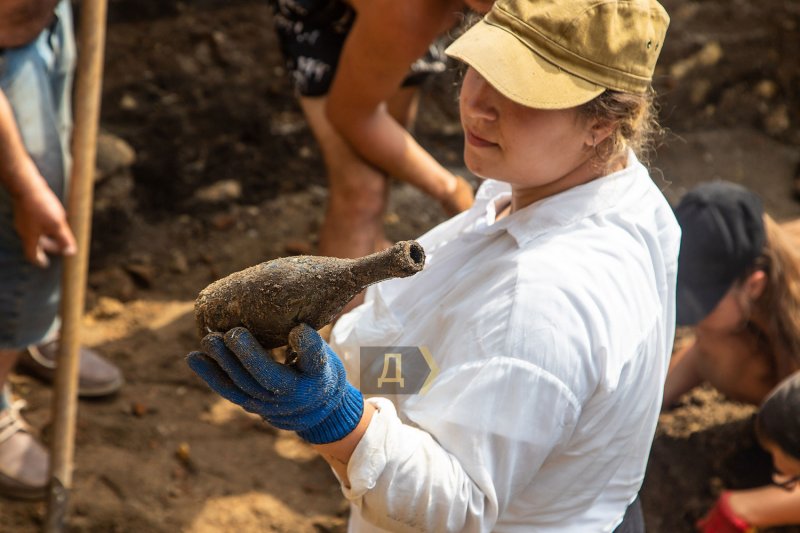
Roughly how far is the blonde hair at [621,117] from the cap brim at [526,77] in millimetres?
44

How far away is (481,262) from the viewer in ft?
5.28

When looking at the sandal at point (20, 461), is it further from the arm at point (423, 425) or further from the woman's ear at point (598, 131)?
the woman's ear at point (598, 131)

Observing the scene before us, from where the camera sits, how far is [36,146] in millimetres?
2600

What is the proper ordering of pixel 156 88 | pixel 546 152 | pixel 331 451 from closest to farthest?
pixel 331 451 < pixel 546 152 < pixel 156 88

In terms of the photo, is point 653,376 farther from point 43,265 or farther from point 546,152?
point 43,265

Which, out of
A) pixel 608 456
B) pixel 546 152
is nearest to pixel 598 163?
pixel 546 152

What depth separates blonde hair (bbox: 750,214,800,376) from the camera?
2.73m

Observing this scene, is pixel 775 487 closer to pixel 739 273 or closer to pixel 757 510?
pixel 757 510

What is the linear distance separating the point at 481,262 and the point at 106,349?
224cm

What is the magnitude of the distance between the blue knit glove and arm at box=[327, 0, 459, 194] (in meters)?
1.17

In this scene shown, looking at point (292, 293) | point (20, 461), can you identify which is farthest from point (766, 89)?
point (292, 293)

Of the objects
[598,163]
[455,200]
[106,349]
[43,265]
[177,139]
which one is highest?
[598,163]

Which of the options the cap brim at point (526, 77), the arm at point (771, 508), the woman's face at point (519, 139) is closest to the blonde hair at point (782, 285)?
the arm at point (771, 508)

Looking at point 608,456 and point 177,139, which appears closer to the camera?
point 608,456
